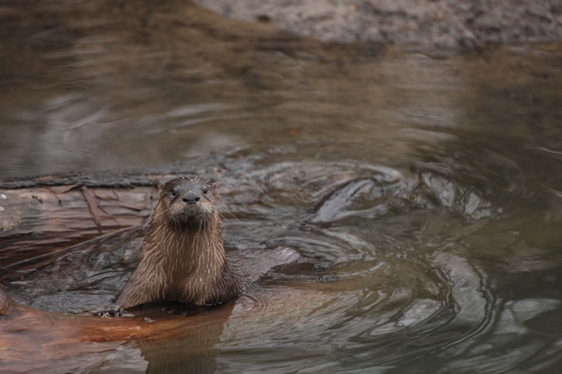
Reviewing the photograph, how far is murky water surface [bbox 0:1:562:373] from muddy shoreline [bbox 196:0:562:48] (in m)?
0.25

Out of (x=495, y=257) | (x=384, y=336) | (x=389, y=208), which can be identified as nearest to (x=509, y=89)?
(x=389, y=208)

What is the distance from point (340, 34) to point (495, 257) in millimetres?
4039

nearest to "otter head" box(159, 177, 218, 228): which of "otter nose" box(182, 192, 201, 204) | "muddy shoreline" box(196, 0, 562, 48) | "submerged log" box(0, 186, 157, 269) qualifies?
"otter nose" box(182, 192, 201, 204)

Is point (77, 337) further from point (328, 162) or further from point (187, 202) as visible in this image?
point (328, 162)

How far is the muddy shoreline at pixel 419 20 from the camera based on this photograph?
769 cm

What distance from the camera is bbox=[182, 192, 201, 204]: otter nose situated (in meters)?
3.55

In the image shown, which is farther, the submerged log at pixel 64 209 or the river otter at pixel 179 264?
the submerged log at pixel 64 209

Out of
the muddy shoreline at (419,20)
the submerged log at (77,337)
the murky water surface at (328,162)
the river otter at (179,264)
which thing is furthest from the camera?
the muddy shoreline at (419,20)

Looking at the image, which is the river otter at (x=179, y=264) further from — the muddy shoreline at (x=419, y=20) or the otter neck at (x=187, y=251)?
the muddy shoreline at (x=419, y=20)

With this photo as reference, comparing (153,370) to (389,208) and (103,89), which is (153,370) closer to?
(389,208)

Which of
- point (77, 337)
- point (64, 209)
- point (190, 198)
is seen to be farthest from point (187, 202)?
point (64, 209)

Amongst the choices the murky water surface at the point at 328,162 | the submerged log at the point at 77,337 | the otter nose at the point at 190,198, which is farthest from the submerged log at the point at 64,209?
the otter nose at the point at 190,198

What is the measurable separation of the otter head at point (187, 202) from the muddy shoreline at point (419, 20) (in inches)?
168

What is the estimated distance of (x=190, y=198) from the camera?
3.54 meters
